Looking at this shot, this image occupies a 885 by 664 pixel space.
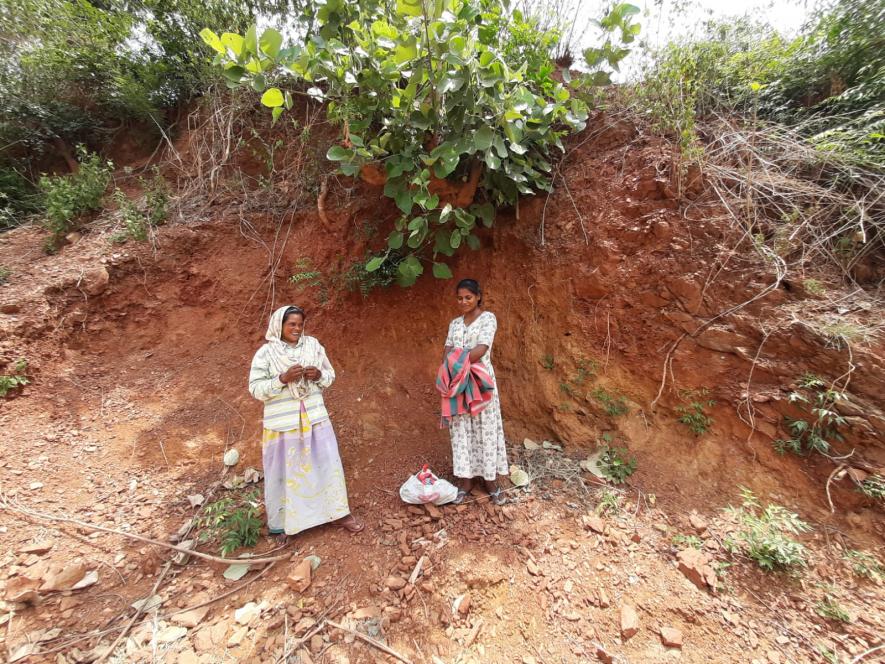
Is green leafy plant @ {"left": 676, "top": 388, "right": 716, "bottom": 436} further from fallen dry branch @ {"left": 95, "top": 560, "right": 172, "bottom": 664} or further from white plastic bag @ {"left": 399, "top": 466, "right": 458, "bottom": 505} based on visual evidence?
fallen dry branch @ {"left": 95, "top": 560, "right": 172, "bottom": 664}

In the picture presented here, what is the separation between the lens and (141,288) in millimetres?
3355

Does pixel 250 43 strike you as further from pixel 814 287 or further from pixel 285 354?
pixel 814 287

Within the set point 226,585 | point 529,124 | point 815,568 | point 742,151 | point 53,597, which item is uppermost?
point 529,124

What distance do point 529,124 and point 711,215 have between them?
1572mm

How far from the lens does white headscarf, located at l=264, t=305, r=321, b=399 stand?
212cm

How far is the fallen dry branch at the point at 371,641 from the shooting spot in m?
1.63

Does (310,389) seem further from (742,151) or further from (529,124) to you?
(742,151)

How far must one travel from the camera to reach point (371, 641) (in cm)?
170

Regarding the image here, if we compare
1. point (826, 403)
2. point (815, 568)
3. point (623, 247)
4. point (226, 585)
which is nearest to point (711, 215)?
point (623, 247)

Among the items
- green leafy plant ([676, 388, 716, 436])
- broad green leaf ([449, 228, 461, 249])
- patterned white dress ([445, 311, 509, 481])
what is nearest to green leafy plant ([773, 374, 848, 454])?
green leafy plant ([676, 388, 716, 436])

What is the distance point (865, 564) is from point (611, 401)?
1.44 metres

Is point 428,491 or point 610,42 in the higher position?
point 610,42

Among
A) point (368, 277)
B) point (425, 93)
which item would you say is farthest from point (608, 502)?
point (425, 93)

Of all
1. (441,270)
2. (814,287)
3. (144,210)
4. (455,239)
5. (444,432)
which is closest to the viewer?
(814,287)
